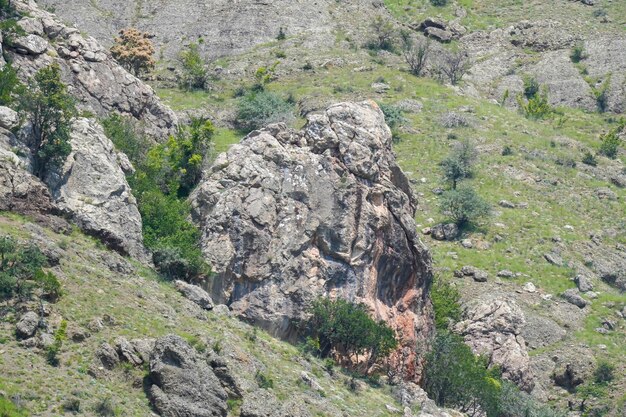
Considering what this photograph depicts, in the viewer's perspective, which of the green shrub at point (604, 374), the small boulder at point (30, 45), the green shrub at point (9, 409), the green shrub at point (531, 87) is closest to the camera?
the green shrub at point (9, 409)

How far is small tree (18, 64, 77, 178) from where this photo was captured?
52.1m

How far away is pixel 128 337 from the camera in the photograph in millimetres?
42000

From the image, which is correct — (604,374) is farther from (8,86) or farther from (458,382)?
(8,86)

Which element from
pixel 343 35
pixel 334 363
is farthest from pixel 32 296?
pixel 343 35

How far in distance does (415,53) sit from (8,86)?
5884 centimetres

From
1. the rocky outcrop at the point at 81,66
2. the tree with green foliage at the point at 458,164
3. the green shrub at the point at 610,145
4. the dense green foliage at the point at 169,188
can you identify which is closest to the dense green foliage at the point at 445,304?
the tree with green foliage at the point at 458,164

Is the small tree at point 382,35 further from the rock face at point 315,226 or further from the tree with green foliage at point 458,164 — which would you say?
the rock face at point 315,226

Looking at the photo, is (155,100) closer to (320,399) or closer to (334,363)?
(334,363)

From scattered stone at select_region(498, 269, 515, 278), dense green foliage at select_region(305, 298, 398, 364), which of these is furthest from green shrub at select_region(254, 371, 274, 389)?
scattered stone at select_region(498, 269, 515, 278)

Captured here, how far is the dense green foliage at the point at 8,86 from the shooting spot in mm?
53594

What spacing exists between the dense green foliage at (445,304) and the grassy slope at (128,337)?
12.9 metres

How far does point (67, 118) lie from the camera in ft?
176

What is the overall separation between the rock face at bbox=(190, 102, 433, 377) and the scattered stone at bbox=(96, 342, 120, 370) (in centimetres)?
1429

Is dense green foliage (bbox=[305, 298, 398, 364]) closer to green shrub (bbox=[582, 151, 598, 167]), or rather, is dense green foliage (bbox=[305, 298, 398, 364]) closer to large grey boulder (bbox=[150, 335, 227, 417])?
large grey boulder (bbox=[150, 335, 227, 417])
